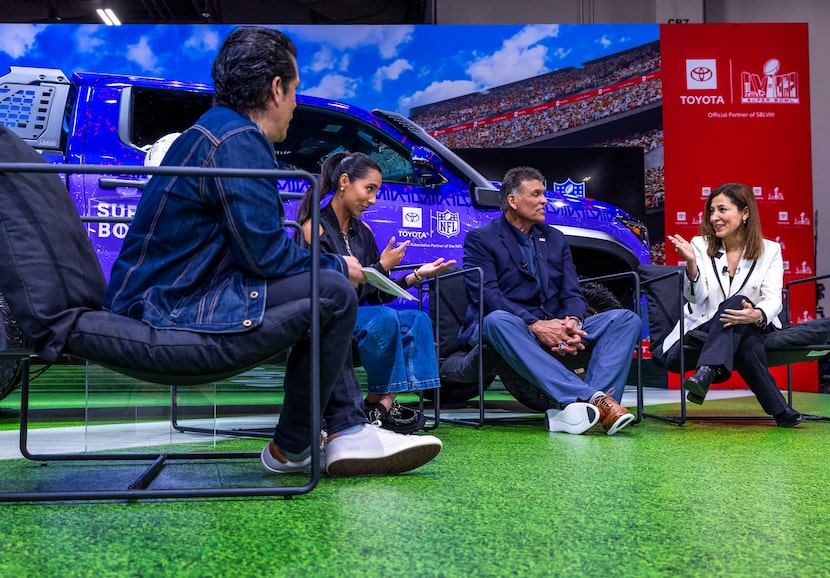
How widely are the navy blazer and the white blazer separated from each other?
48cm

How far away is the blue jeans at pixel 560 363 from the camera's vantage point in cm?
305

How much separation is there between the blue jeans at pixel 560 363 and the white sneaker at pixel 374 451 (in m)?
1.16

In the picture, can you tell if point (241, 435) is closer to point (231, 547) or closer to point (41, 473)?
point (41, 473)

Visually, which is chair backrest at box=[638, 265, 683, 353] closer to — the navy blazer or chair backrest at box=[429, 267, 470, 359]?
the navy blazer

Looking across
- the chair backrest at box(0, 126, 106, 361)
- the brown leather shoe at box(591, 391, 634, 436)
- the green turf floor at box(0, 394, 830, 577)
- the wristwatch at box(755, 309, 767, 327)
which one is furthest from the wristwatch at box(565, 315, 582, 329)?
the chair backrest at box(0, 126, 106, 361)

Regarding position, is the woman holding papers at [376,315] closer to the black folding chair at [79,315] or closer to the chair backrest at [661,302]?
the black folding chair at [79,315]

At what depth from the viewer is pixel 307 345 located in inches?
68.0

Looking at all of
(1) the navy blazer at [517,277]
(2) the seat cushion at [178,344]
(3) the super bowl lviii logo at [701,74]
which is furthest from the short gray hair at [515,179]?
(3) the super bowl lviii logo at [701,74]

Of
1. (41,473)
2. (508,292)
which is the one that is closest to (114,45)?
(508,292)

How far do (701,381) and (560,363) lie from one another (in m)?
0.58

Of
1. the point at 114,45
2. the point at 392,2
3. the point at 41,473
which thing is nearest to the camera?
the point at 41,473

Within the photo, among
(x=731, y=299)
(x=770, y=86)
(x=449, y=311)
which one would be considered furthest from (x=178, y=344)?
(x=770, y=86)

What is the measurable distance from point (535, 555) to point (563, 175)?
5.49m

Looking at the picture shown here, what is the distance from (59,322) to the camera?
5.09 feet
